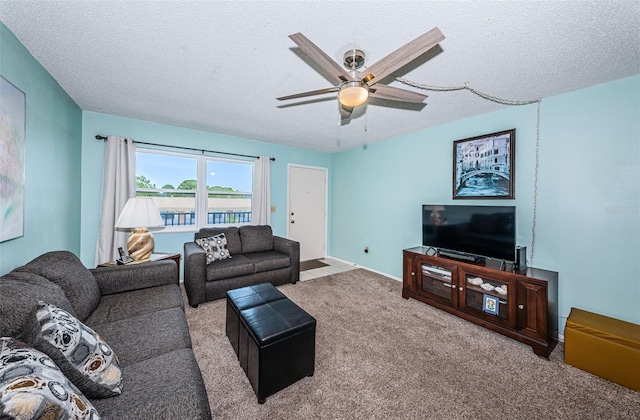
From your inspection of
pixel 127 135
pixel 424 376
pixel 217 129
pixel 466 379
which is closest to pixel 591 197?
pixel 466 379

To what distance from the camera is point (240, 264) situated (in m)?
3.14

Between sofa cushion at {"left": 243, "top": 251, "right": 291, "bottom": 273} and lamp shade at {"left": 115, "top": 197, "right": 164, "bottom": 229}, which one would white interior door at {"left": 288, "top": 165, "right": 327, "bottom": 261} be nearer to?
sofa cushion at {"left": 243, "top": 251, "right": 291, "bottom": 273}

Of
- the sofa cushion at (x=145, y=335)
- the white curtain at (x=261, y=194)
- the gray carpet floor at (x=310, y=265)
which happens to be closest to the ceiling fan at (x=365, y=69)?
the sofa cushion at (x=145, y=335)

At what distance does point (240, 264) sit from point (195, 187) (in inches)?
65.2

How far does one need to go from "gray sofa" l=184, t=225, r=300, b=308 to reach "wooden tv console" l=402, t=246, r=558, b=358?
69.6 inches

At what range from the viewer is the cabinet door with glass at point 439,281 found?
2.69 m

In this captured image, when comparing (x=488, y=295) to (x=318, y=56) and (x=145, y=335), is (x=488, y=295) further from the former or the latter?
(x=145, y=335)

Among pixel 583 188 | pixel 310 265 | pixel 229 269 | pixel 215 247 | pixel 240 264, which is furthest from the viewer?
pixel 310 265

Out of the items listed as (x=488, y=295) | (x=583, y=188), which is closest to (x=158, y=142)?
(x=488, y=295)

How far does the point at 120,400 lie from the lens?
99 cm

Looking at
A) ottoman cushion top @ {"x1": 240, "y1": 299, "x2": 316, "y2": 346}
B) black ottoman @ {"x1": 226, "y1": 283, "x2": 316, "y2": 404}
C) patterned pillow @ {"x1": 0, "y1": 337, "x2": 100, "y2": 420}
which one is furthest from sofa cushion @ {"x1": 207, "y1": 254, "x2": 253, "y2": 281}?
patterned pillow @ {"x1": 0, "y1": 337, "x2": 100, "y2": 420}

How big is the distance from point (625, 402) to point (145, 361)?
300cm

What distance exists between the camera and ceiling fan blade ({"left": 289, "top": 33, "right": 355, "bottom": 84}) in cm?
122

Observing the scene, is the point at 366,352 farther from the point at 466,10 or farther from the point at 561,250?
the point at 466,10
